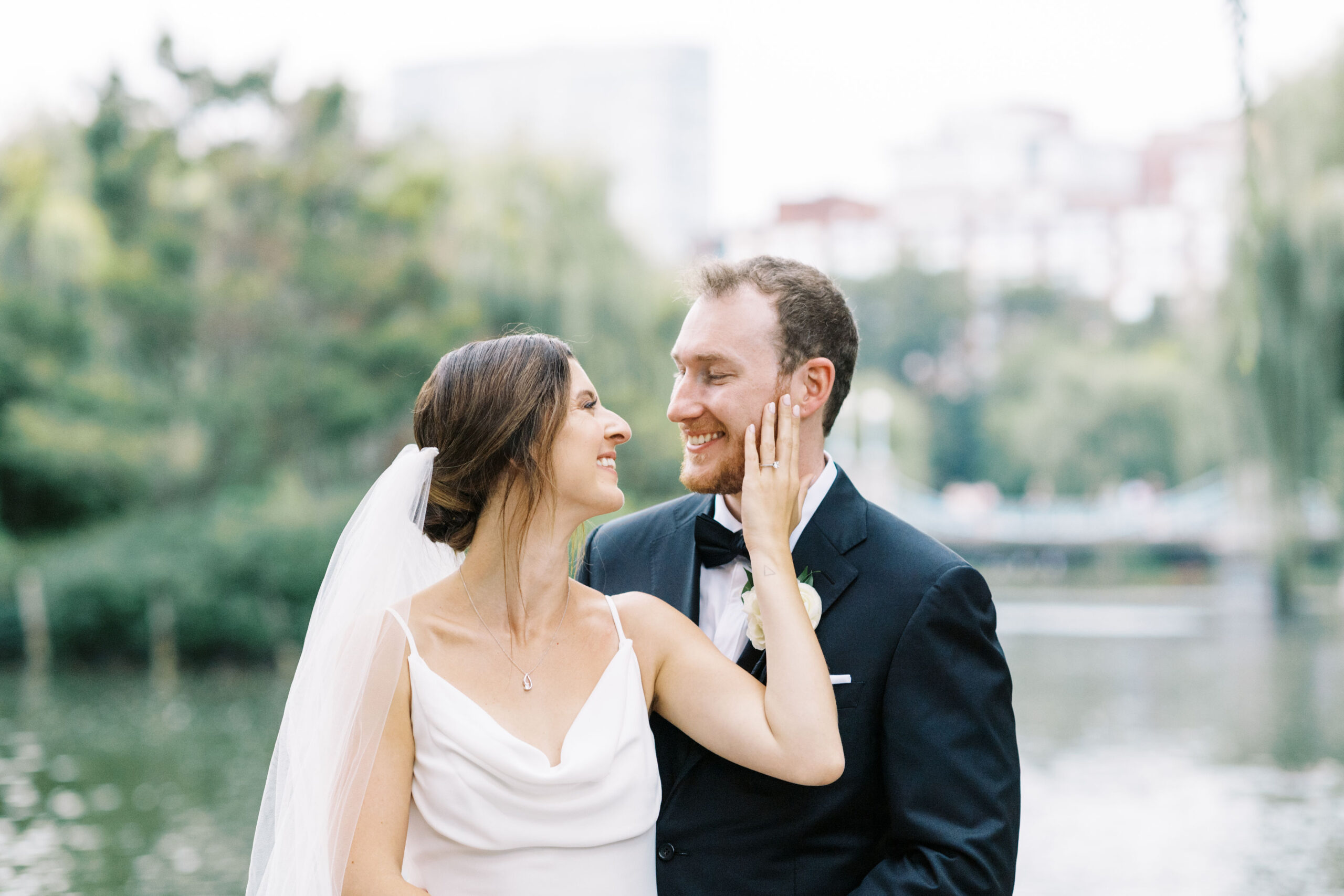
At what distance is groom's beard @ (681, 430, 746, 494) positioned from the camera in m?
2.04

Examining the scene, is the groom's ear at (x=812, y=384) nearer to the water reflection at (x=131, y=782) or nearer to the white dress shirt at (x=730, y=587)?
the white dress shirt at (x=730, y=587)

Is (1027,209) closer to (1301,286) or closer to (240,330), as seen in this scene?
(240,330)

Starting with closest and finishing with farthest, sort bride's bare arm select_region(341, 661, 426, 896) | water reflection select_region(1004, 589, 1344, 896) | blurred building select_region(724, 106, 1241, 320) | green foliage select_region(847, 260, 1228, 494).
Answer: bride's bare arm select_region(341, 661, 426, 896) → water reflection select_region(1004, 589, 1344, 896) → green foliage select_region(847, 260, 1228, 494) → blurred building select_region(724, 106, 1241, 320)

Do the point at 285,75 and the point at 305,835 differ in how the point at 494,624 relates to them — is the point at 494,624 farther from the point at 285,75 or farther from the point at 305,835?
the point at 285,75

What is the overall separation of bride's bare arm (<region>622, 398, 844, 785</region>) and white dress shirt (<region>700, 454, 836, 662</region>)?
0.12 meters

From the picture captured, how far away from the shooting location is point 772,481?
6.41 ft

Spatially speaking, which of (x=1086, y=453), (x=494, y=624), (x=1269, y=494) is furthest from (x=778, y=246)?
(x=494, y=624)

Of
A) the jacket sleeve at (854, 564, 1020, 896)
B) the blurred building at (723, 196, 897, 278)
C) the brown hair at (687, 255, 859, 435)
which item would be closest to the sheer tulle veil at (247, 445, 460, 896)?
the brown hair at (687, 255, 859, 435)

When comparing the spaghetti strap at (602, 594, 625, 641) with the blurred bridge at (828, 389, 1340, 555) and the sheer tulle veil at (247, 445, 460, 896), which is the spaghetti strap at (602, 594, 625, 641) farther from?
the blurred bridge at (828, 389, 1340, 555)

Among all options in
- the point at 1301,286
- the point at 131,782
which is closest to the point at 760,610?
the point at 131,782

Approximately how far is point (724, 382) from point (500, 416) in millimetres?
392

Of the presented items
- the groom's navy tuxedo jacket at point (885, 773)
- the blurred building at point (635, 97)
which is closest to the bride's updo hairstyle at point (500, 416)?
the groom's navy tuxedo jacket at point (885, 773)

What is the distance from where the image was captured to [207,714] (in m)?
12.2

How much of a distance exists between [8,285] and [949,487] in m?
34.2
